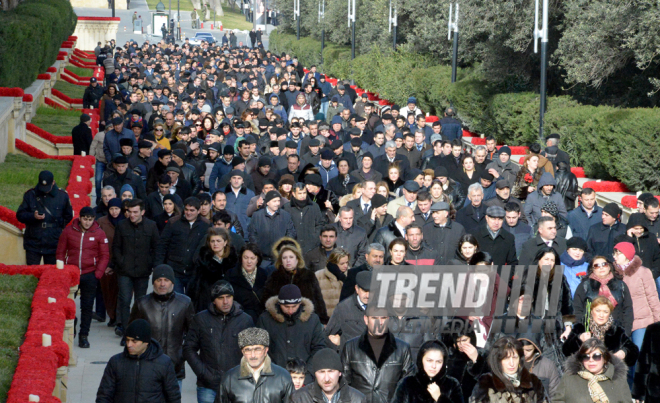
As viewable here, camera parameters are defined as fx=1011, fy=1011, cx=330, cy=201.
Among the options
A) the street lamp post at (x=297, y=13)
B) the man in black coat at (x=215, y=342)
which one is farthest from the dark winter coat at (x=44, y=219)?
the street lamp post at (x=297, y=13)

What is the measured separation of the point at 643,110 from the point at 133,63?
82.4ft

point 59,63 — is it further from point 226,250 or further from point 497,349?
point 497,349

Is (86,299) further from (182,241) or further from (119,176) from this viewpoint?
(119,176)

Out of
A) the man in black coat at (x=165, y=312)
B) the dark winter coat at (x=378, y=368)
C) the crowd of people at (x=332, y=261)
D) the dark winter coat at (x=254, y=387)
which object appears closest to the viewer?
the dark winter coat at (x=254, y=387)

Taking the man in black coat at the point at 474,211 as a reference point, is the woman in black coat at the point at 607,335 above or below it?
below

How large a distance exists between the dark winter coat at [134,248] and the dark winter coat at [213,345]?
3382mm

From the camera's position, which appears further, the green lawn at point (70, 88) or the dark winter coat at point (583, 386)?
the green lawn at point (70, 88)

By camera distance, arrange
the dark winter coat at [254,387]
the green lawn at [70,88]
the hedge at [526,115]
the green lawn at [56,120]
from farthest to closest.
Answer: the green lawn at [70,88] < the green lawn at [56,120] < the hedge at [526,115] < the dark winter coat at [254,387]

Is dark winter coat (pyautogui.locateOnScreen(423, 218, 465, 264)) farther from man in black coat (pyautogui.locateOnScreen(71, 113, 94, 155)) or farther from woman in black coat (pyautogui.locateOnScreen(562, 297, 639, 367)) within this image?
man in black coat (pyautogui.locateOnScreen(71, 113, 94, 155))

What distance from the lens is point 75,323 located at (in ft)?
40.1

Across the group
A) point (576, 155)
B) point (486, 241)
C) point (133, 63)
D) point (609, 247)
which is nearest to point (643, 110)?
point (576, 155)

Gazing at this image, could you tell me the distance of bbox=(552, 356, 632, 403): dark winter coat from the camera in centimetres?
712

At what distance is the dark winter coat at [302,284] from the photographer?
932cm

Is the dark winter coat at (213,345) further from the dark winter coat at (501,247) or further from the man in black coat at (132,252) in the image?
the dark winter coat at (501,247)
